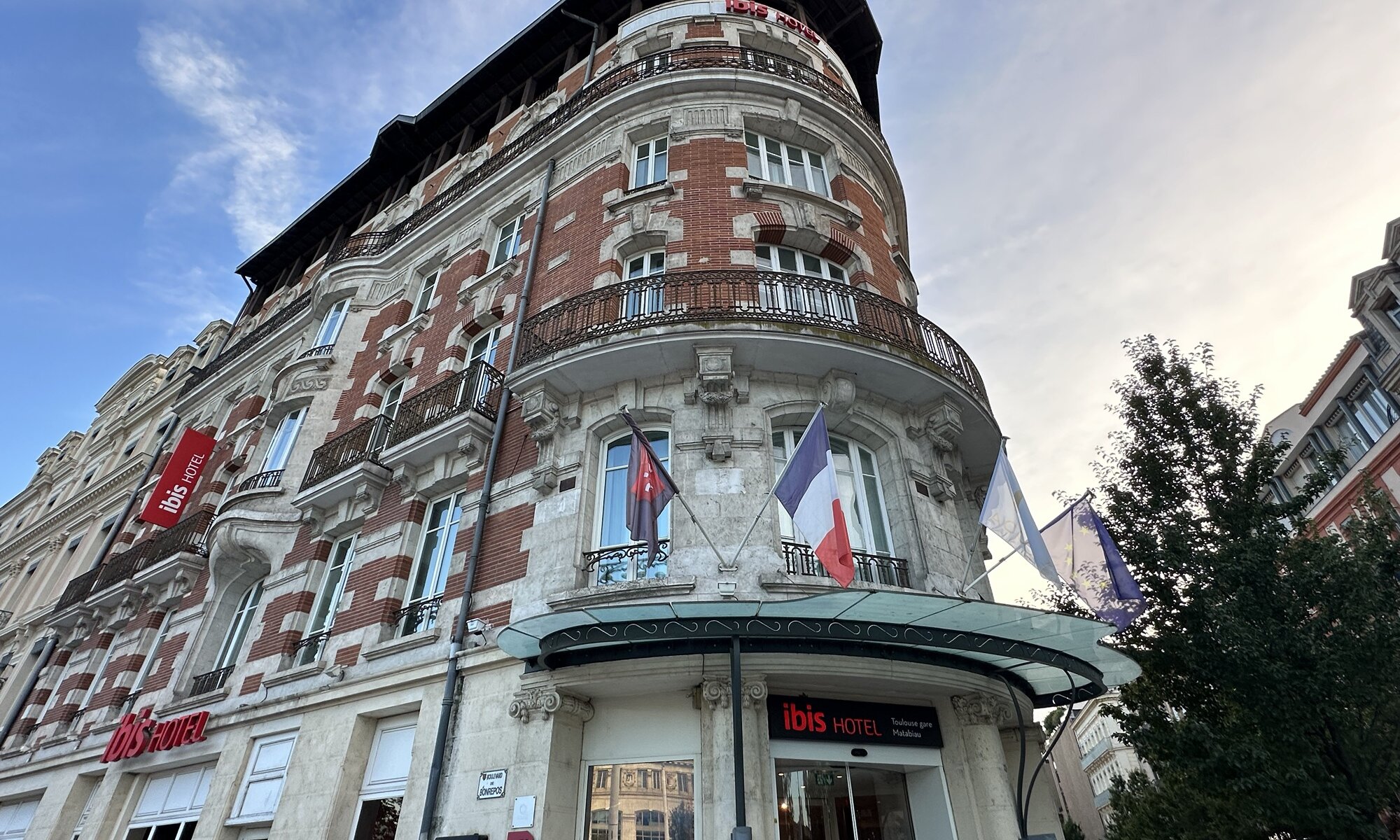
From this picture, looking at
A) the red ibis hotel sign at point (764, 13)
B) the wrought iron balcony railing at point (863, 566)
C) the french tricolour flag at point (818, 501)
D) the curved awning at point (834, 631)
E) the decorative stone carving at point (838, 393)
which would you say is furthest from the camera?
the red ibis hotel sign at point (764, 13)

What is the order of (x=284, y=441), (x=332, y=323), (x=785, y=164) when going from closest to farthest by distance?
(x=785, y=164), (x=284, y=441), (x=332, y=323)

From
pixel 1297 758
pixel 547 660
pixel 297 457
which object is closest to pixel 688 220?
pixel 547 660

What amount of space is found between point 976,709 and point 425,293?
17.7 metres

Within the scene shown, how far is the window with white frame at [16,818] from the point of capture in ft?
59.4

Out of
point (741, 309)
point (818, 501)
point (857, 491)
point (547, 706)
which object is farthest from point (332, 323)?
point (818, 501)

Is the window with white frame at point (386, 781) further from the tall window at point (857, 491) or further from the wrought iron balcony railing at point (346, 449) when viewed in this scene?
the tall window at point (857, 491)

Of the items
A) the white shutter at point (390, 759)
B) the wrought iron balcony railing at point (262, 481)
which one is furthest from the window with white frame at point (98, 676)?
the white shutter at point (390, 759)

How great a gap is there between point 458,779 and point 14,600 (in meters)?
36.6

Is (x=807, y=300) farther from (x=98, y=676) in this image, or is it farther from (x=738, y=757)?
(x=98, y=676)

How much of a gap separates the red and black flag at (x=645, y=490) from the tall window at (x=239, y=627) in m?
12.3

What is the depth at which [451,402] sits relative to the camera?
1405 cm

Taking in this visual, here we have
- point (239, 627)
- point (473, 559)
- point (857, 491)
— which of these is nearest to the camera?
point (857, 491)

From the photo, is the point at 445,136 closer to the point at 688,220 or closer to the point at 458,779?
the point at 688,220

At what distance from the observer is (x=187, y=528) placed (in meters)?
19.5
